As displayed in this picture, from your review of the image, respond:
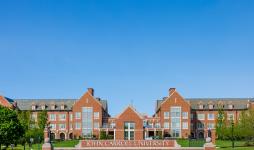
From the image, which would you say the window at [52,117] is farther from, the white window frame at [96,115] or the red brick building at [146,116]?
the white window frame at [96,115]

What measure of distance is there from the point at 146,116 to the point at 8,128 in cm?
5667

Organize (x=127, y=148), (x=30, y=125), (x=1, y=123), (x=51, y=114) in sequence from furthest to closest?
(x=51, y=114), (x=30, y=125), (x=127, y=148), (x=1, y=123)

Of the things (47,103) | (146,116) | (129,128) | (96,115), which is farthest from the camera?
(47,103)

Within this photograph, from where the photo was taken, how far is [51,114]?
102 meters

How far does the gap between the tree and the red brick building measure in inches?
1454

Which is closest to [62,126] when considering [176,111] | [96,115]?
[96,115]

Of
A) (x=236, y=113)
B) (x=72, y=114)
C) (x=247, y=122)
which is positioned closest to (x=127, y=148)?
(x=247, y=122)

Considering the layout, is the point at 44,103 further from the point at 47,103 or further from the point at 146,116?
the point at 146,116

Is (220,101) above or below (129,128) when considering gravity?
above

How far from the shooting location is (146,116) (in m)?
101

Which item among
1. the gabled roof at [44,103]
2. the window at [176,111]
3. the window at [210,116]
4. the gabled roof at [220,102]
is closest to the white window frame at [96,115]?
the gabled roof at [44,103]

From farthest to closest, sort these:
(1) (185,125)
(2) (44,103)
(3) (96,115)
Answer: (2) (44,103)
(3) (96,115)
(1) (185,125)

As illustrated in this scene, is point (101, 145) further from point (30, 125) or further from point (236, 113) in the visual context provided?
point (236, 113)

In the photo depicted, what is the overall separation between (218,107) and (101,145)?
55.8m
